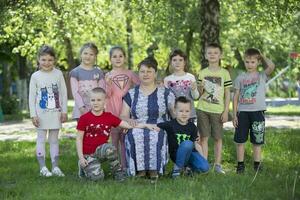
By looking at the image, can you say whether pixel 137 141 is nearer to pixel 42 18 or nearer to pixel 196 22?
pixel 42 18

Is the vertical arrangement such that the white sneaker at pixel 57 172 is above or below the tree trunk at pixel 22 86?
below

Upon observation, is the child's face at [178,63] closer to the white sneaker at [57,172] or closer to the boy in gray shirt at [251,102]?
the boy in gray shirt at [251,102]

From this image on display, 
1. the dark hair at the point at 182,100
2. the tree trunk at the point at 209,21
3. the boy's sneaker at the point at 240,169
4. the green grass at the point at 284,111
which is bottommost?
the green grass at the point at 284,111

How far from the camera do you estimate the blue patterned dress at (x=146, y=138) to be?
22.2ft

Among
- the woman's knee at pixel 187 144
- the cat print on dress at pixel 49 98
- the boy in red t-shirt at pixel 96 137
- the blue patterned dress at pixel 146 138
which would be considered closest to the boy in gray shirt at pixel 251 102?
the woman's knee at pixel 187 144

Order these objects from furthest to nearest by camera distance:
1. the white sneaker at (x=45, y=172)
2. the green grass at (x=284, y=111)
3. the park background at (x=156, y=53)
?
the green grass at (x=284, y=111), the white sneaker at (x=45, y=172), the park background at (x=156, y=53)

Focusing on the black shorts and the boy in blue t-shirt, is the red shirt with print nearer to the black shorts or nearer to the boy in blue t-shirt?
the boy in blue t-shirt

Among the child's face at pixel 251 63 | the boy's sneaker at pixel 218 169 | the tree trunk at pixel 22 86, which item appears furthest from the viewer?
the tree trunk at pixel 22 86

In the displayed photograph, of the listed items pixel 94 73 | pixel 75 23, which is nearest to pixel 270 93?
pixel 75 23

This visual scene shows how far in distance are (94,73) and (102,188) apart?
198cm

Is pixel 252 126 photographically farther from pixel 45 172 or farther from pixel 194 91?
pixel 45 172

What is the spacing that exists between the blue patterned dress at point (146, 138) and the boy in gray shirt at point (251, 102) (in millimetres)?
1181

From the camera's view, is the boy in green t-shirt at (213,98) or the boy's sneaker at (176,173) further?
the boy in green t-shirt at (213,98)

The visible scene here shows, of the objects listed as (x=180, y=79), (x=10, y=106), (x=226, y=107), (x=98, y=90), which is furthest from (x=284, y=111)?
(x=98, y=90)
